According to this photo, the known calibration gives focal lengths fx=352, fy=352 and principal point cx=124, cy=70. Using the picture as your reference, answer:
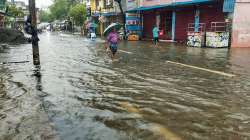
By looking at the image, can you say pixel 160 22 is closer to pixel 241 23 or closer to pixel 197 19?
pixel 197 19

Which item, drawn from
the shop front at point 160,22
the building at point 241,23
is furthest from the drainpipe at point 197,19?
the building at point 241,23

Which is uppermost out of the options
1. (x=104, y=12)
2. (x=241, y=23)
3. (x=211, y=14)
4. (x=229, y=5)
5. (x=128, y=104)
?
(x=104, y=12)

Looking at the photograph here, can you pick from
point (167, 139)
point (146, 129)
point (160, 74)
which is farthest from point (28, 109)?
point (160, 74)

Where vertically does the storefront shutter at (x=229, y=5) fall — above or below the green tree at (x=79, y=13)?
Answer: below

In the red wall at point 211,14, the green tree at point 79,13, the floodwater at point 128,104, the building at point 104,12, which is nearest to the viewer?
the floodwater at point 128,104

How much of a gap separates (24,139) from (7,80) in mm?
5760

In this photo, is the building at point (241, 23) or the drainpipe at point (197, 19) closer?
the building at point (241, 23)

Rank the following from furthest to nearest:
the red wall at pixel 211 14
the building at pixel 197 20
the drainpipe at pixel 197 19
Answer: the drainpipe at pixel 197 19 → the red wall at pixel 211 14 → the building at pixel 197 20

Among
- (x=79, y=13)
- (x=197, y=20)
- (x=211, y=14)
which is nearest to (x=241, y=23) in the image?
(x=211, y=14)

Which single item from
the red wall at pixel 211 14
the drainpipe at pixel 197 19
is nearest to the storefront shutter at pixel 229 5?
the red wall at pixel 211 14

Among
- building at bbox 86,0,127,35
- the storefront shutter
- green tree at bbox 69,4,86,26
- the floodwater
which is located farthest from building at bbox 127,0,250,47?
green tree at bbox 69,4,86,26

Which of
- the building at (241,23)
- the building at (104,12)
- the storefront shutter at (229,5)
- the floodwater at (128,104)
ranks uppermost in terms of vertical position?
the building at (104,12)

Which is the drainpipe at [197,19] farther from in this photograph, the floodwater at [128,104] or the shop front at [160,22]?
the floodwater at [128,104]

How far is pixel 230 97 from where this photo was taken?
7664mm
